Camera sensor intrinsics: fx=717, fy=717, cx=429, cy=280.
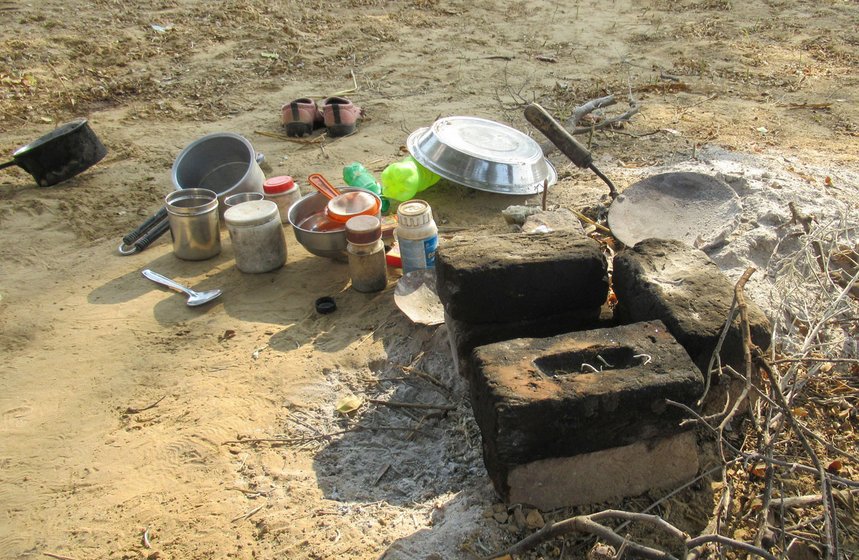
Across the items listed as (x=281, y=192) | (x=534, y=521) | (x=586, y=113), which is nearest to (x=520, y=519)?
(x=534, y=521)

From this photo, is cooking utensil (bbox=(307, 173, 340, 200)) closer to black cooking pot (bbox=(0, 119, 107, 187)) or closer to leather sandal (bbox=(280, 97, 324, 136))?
leather sandal (bbox=(280, 97, 324, 136))

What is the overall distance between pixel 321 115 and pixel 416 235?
272 cm

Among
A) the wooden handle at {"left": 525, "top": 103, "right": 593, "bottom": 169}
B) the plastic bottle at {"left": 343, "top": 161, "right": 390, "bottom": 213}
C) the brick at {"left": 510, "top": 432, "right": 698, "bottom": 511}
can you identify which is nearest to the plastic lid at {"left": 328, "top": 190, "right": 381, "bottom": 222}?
the plastic bottle at {"left": 343, "top": 161, "right": 390, "bottom": 213}

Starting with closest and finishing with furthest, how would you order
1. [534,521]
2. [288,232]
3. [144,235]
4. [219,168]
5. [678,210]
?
[534,521], [678,210], [144,235], [288,232], [219,168]

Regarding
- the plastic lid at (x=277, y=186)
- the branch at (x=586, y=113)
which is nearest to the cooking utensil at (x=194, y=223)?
the plastic lid at (x=277, y=186)

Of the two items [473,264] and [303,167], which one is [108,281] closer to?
[303,167]

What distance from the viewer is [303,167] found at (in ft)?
18.1

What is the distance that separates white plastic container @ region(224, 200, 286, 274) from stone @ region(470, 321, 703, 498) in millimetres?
2146

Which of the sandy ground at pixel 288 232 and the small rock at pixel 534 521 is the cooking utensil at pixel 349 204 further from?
the small rock at pixel 534 521

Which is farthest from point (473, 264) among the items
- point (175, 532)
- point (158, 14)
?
point (158, 14)

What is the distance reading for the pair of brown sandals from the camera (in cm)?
591

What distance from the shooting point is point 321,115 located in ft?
20.0

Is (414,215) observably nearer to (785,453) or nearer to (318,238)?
(318,238)

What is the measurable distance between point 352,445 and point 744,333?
154cm
